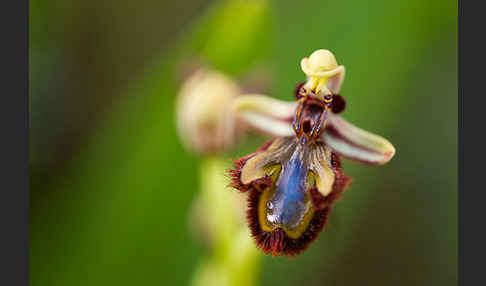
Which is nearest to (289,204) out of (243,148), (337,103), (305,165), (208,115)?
(305,165)

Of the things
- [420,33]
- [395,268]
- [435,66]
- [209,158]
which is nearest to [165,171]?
[209,158]

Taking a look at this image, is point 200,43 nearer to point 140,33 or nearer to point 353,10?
point 353,10

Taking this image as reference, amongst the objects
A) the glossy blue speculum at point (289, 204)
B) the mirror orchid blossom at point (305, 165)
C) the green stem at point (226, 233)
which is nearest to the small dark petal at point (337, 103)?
the mirror orchid blossom at point (305, 165)

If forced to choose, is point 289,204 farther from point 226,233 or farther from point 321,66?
point 226,233

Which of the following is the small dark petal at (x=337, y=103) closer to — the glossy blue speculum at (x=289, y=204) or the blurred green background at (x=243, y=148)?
the glossy blue speculum at (x=289, y=204)

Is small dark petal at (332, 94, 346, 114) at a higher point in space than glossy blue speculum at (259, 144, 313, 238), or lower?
higher

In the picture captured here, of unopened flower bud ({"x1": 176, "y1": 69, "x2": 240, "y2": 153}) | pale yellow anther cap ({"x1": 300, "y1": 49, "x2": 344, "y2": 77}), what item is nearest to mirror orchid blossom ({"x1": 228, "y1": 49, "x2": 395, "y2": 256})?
pale yellow anther cap ({"x1": 300, "y1": 49, "x2": 344, "y2": 77})

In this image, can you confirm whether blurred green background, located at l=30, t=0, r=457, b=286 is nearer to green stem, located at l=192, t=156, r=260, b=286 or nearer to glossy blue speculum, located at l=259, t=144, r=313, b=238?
green stem, located at l=192, t=156, r=260, b=286
